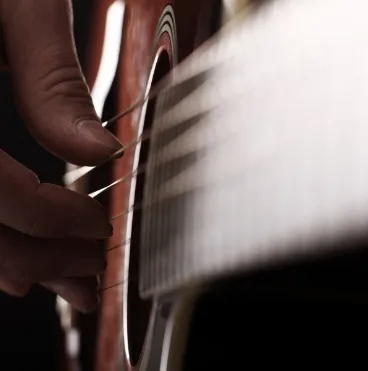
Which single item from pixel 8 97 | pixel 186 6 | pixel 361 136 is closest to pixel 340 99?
Result: pixel 361 136

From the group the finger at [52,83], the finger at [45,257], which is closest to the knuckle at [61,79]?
the finger at [52,83]

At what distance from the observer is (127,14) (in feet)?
1.65

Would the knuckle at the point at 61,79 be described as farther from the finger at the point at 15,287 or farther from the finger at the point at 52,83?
the finger at the point at 15,287

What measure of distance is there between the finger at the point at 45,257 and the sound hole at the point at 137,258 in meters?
0.04

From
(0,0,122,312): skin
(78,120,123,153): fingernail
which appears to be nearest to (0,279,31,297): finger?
(0,0,122,312): skin

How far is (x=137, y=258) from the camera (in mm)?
434

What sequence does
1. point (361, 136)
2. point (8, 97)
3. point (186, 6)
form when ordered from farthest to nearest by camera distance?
point (8, 97) < point (186, 6) < point (361, 136)

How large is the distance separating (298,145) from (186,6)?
0.62 ft

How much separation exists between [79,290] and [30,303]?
0.07 meters

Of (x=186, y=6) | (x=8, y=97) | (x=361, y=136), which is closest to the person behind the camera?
(x=361, y=136)

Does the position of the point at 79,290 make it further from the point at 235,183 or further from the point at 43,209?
the point at 235,183

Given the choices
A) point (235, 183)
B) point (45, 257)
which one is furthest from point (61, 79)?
point (235, 183)

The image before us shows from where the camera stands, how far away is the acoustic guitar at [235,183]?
0.79ft

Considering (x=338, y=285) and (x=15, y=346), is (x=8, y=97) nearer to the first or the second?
(x=15, y=346)
